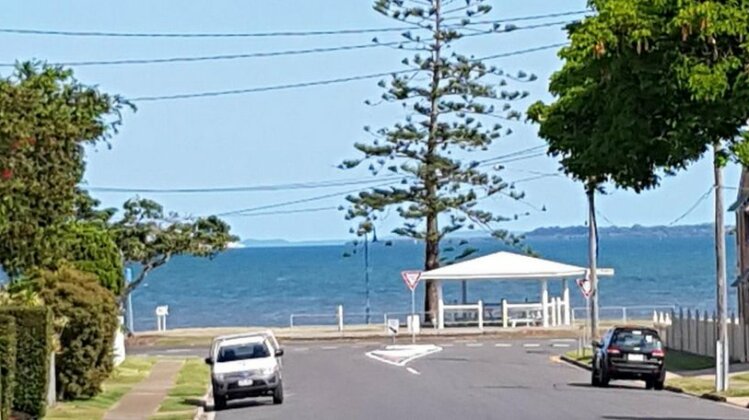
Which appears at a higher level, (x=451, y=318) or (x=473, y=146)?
(x=473, y=146)

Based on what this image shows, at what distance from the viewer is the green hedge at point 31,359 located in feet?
96.2

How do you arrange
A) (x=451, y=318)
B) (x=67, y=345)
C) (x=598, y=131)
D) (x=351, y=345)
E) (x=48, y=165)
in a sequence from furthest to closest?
(x=451, y=318) → (x=351, y=345) → (x=67, y=345) → (x=48, y=165) → (x=598, y=131)

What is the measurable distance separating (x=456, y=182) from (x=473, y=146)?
1.95 meters

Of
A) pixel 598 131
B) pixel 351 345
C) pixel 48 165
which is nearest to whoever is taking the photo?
pixel 598 131

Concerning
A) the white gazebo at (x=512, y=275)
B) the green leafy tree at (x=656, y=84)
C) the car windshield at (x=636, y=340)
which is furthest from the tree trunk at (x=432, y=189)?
the green leafy tree at (x=656, y=84)

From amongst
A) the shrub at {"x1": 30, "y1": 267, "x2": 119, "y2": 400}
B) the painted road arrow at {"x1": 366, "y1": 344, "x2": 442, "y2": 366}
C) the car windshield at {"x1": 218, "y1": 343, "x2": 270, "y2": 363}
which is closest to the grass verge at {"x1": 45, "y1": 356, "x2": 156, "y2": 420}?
the shrub at {"x1": 30, "y1": 267, "x2": 119, "y2": 400}

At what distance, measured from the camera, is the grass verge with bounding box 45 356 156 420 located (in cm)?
3272

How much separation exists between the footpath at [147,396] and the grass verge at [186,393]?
7.9 inches

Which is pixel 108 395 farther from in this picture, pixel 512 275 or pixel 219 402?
pixel 512 275

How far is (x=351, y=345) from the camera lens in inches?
2621

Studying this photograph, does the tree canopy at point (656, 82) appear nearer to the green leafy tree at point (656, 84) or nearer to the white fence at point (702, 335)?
the green leafy tree at point (656, 84)

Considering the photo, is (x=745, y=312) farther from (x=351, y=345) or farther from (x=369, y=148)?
(x=369, y=148)

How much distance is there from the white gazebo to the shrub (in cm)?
3717

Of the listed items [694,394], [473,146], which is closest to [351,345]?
[473,146]
